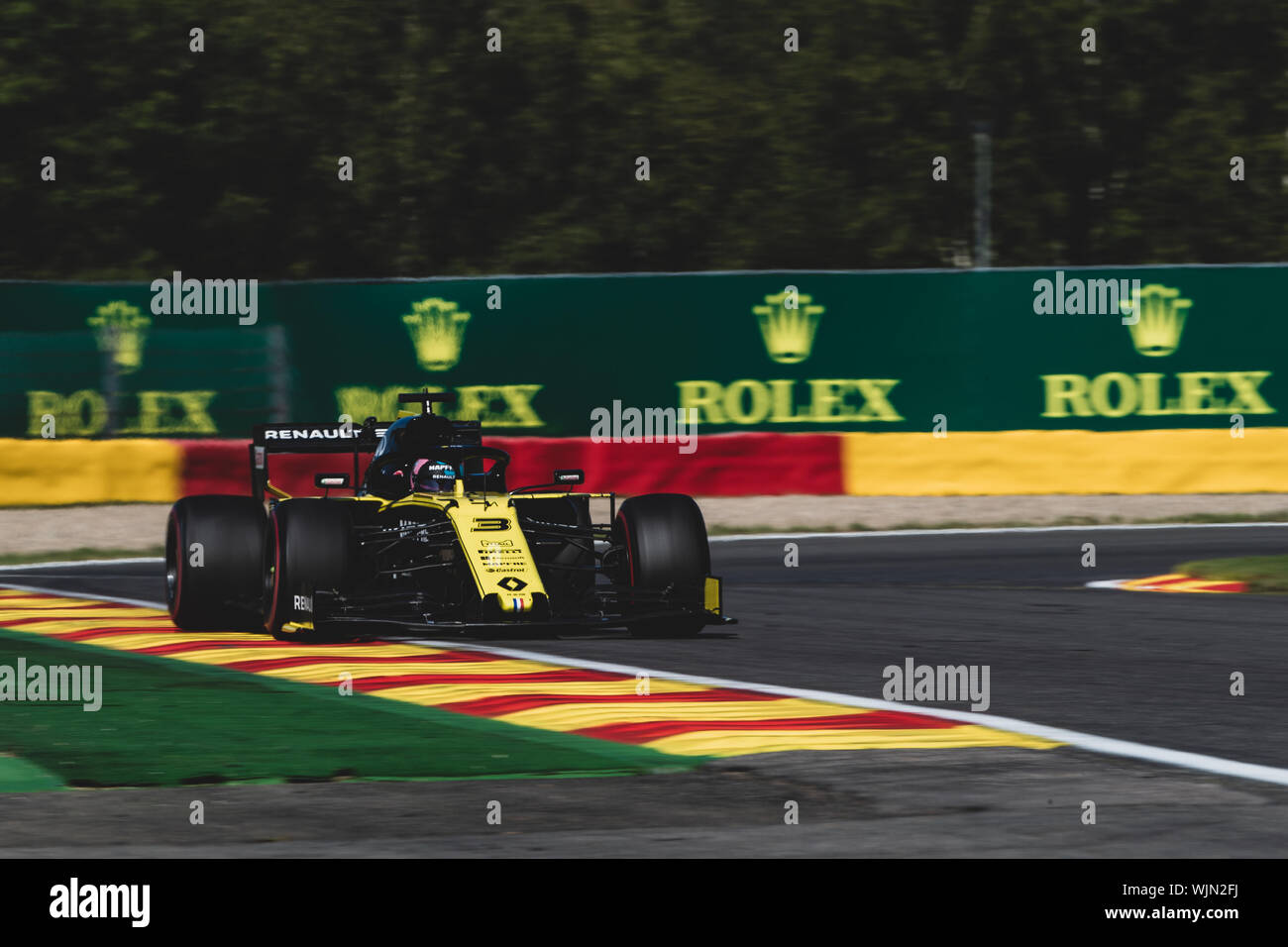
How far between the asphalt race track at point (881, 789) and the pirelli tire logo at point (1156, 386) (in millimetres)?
8555

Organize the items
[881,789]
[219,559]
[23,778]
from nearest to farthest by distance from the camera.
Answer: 1. [881,789]
2. [23,778]
3. [219,559]

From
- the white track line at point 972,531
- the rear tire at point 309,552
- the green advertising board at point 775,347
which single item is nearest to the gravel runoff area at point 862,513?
the white track line at point 972,531

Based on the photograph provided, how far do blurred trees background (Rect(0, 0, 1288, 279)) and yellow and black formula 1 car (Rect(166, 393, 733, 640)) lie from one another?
17.7m

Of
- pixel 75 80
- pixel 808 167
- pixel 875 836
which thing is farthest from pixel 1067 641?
pixel 75 80

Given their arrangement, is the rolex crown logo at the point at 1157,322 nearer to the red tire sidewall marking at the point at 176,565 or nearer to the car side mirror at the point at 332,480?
the car side mirror at the point at 332,480

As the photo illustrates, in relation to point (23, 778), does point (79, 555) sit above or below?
above

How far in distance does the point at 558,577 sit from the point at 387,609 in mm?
1197

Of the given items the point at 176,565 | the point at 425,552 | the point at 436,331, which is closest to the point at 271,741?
the point at 425,552

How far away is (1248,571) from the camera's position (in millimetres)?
17016

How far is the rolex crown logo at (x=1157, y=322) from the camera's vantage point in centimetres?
2309

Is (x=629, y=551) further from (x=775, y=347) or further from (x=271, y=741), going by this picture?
(x=775, y=347)

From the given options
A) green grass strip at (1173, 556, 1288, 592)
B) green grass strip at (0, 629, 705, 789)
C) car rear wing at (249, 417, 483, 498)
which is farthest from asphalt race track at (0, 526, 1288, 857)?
green grass strip at (1173, 556, 1288, 592)

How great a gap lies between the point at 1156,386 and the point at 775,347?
12.0ft
